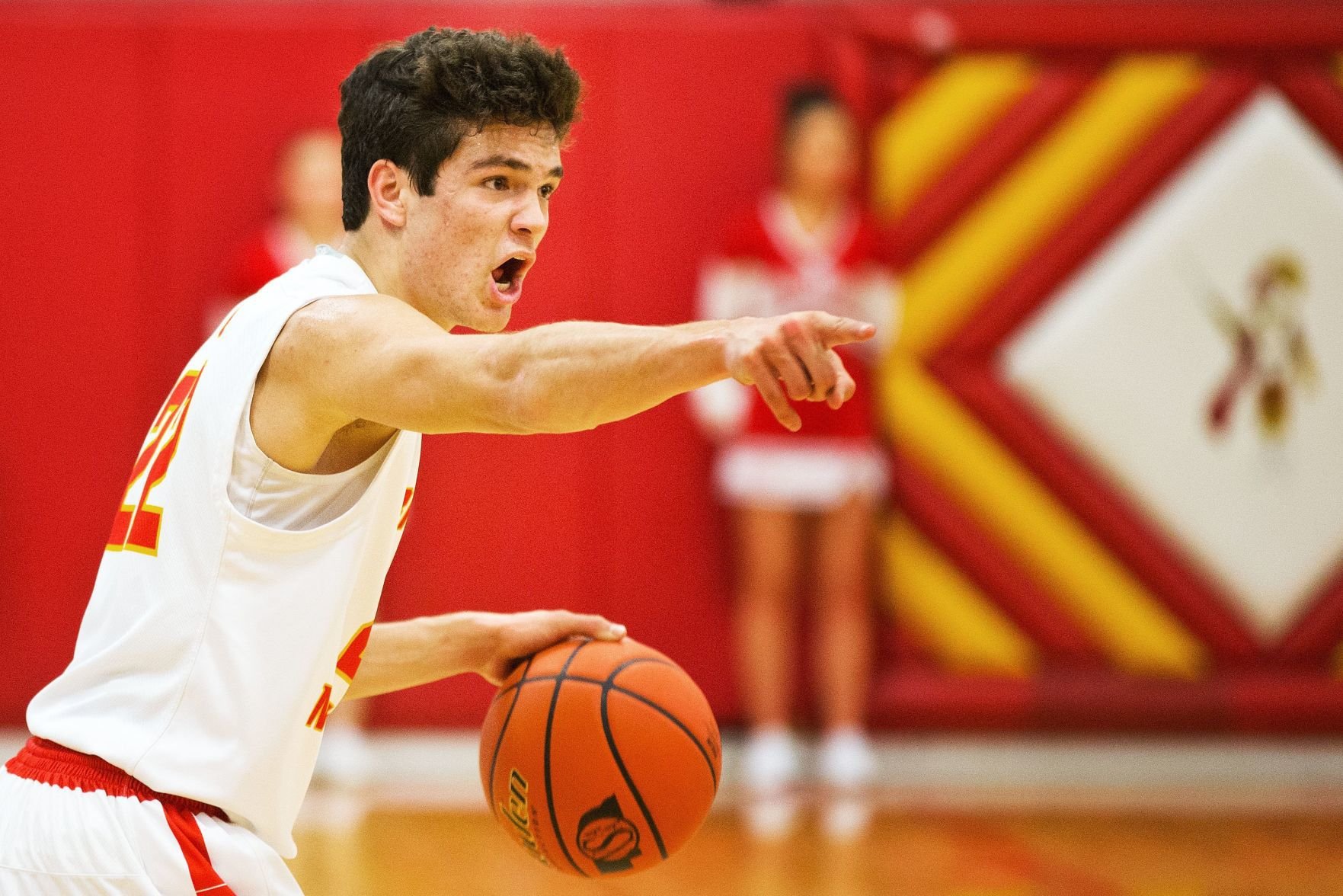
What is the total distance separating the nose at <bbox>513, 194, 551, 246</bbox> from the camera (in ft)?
6.77

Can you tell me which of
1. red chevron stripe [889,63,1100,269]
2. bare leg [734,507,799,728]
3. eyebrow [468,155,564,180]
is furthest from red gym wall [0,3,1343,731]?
eyebrow [468,155,564,180]

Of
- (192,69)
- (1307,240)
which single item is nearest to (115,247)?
(192,69)

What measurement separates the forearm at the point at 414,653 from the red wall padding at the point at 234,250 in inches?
137

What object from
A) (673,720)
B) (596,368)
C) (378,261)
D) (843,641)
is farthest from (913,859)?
(596,368)

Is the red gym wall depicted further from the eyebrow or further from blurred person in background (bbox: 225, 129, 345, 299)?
the eyebrow

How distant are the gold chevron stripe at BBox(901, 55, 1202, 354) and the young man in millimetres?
4093

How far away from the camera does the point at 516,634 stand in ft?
8.03

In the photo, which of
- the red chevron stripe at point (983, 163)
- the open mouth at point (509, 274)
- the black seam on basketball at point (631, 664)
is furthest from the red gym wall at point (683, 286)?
the open mouth at point (509, 274)

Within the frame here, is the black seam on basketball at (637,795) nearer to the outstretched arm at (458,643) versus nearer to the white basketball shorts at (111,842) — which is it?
the outstretched arm at (458,643)

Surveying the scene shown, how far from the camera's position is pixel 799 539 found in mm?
5906

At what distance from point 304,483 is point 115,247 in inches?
175

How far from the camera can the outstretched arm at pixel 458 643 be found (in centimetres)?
240

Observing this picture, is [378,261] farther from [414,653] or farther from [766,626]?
[766,626]

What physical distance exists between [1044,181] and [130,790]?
16.0 feet
